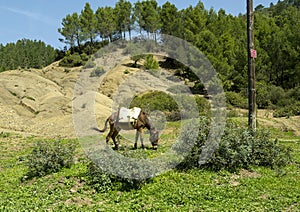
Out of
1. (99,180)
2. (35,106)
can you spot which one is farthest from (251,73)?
(35,106)

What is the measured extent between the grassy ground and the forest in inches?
715

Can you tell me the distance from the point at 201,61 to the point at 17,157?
18715 millimetres

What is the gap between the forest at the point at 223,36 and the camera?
3195 centimetres

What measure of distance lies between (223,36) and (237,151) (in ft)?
101

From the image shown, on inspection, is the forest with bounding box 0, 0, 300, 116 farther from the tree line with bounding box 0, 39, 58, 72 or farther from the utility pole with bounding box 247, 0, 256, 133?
the utility pole with bounding box 247, 0, 256, 133

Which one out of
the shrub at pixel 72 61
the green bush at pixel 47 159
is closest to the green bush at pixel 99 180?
the green bush at pixel 47 159

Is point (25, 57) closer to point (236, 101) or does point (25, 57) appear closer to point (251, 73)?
point (236, 101)

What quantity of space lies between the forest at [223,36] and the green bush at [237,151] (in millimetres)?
16211

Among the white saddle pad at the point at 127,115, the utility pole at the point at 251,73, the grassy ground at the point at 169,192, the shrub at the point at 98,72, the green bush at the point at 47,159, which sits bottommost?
the grassy ground at the point at 169,192

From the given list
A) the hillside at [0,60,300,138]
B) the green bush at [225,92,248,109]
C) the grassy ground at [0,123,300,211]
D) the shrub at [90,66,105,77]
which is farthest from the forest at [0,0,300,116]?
the grassy ground at [0,123,300,211]

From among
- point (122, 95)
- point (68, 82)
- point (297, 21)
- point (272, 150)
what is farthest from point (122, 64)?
point (272, 150)

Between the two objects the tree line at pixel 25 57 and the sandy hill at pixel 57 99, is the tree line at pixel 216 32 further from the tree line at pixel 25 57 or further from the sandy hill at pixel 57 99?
the tree line at pixel 25 57

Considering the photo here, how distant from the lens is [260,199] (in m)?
6.88

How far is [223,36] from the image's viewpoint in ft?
123
